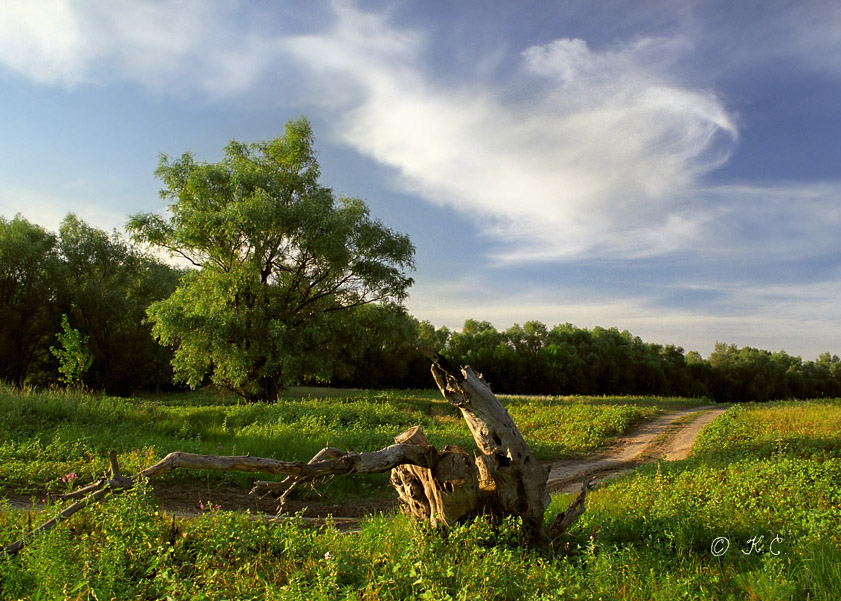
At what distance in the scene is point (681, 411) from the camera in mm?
24344

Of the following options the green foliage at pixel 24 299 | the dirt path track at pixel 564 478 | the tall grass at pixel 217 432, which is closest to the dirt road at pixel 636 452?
the dirt path track at pixel 564 478

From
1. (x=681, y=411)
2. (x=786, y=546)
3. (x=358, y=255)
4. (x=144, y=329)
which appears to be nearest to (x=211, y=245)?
(x=358, y=255)

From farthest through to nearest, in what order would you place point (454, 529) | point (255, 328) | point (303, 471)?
point (255, 328) < point (454, 529) < point (303, 471)

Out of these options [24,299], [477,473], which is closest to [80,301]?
[24,299]

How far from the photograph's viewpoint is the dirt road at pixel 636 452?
12.5 meters

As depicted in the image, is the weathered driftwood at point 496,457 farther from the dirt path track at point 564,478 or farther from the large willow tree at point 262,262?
the large willow tree at point 262,262

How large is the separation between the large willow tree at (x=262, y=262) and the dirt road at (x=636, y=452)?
14.8 meters

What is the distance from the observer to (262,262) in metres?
27.2

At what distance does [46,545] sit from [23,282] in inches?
1662

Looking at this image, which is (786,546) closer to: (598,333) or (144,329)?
(144,329)

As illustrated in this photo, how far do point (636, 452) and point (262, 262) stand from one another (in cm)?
1974

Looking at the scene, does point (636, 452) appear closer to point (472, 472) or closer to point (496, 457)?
point (496, 457)

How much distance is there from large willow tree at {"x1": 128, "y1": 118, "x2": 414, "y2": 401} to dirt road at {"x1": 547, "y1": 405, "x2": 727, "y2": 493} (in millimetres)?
14825

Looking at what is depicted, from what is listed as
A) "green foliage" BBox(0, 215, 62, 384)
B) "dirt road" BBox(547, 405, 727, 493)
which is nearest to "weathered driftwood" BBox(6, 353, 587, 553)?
"dirt road" BBox(547, 405, 727, 493)
